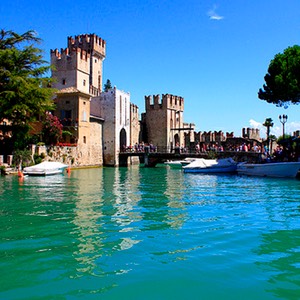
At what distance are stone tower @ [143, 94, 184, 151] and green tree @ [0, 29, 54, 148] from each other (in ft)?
80.5

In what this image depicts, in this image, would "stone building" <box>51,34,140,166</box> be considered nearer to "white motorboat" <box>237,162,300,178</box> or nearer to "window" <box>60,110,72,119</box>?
"window" <box>60,110,72,119</box>

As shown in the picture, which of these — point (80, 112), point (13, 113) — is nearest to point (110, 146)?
point (80, 112)

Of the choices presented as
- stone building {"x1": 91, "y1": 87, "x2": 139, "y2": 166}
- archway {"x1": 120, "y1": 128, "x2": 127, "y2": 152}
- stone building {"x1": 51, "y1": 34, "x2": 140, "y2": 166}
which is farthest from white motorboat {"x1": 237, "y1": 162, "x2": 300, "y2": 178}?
archway {"x1": 120, "y1": 128, "x2": 127, "y2": 152}

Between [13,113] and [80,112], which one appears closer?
[13,113]

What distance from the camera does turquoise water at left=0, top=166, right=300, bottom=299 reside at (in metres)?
5.32

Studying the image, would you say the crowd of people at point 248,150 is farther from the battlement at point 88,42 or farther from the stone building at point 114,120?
the battlement at point 88,42

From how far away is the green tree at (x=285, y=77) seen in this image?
27672mm

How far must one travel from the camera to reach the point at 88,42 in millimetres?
54688

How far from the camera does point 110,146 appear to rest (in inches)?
1807

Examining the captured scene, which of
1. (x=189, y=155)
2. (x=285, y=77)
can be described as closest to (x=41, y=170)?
(x=189, y=155)

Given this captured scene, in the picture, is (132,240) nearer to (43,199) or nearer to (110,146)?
(43,199)

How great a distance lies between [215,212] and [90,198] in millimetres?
5341

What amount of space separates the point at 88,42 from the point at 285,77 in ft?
110

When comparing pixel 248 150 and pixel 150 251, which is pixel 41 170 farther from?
pixel 248 150
